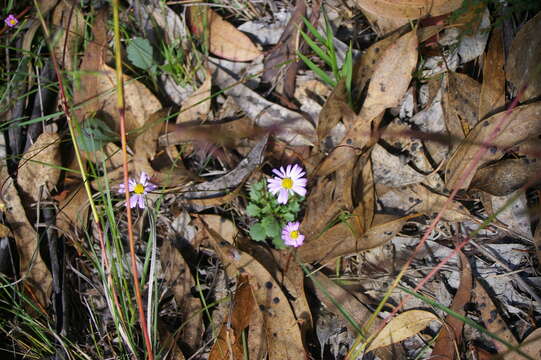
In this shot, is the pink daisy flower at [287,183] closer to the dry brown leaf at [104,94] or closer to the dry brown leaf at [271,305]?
the dry brown leaf at [271,305]

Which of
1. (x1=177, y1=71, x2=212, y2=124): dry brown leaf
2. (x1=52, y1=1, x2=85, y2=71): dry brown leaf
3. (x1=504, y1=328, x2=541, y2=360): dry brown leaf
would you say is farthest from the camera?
(x1=52, y1=1, x2=85, y2=71): dry brown leaf

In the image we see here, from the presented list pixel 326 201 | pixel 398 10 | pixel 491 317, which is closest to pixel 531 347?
pixel 491 317

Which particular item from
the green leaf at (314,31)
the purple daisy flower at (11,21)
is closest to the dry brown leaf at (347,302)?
the green leaf at (314,31)

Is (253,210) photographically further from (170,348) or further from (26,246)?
(26,246)

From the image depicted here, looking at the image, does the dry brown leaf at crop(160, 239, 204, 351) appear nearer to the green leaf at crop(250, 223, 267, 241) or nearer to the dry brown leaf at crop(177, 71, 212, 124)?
the green leaf at crop(250, 223, 267, 241)

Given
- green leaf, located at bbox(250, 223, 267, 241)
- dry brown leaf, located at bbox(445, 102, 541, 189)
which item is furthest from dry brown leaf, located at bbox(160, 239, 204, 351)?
dry brown leaf, located at bbox(445, 102, 541, 189)

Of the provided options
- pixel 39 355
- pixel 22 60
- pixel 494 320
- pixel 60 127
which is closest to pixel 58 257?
pixel 39 355

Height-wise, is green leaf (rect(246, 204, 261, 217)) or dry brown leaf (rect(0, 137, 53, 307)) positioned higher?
green leaf (rect(246, 204, 261, 217))
